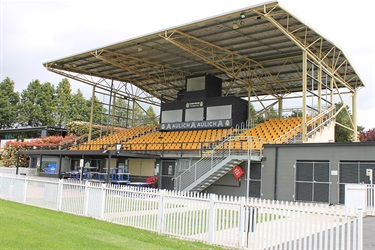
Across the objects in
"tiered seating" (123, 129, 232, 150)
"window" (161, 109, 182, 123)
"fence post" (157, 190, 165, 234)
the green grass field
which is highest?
"window" (161, 109, 182, 123)

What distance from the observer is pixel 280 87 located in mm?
35250

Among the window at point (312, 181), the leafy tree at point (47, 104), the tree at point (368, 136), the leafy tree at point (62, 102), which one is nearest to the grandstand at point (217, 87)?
the window at point (312, 181)

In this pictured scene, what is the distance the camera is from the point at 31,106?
217 ft

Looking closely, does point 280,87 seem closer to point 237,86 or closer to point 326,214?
point 237,86

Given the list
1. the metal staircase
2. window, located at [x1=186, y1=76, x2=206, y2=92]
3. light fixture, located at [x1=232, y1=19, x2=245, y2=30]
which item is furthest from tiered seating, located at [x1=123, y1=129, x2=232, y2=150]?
light fixture, located at [x1=232, y1=19, x2=245, y2=30]

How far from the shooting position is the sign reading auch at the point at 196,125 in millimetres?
30777

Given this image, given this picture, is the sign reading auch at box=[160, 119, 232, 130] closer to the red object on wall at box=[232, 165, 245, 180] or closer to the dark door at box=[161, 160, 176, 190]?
the dark door at box=[161, 160, 176, 190]

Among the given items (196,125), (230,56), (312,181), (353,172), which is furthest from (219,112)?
(353,172)

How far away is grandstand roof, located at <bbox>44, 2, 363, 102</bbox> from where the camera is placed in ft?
73.4

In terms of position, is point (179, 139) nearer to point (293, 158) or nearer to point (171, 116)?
point (171, 116)

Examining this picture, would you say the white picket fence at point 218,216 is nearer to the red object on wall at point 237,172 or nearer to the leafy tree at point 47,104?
the red object on wall at point 237,172

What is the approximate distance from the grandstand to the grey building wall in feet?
2.61

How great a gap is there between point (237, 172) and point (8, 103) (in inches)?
2226

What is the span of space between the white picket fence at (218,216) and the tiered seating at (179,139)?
13012mm
